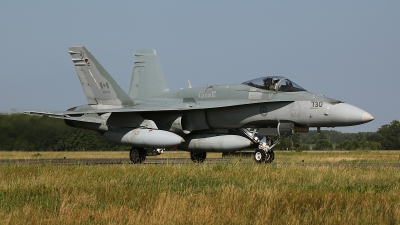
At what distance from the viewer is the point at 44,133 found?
2638cm

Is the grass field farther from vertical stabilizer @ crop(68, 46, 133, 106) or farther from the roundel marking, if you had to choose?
vertical stabilizer @ crop(68, 46, 133, 106)

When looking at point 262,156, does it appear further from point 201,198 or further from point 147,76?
point 201,198

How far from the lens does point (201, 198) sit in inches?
327

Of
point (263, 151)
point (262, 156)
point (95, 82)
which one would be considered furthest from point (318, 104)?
point (95, 82)

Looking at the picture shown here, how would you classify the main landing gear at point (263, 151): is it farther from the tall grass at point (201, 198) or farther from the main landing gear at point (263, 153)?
the tall grass at point (201, 198)

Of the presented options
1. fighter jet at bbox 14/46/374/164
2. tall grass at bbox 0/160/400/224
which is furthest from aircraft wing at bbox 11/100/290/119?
tall grass at bbox 0/160/400/224

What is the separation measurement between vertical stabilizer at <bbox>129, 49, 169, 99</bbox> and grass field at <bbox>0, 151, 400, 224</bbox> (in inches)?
422

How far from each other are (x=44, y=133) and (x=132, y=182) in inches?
664

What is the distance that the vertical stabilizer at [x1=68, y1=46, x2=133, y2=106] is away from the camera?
20.4 meters

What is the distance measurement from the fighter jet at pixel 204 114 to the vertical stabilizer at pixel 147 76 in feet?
7.30

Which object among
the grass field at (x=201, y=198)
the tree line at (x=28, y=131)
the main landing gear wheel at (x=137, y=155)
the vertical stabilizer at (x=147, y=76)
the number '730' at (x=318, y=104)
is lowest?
the grass field at (x=201, y=198)

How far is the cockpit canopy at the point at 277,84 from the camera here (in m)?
17.2

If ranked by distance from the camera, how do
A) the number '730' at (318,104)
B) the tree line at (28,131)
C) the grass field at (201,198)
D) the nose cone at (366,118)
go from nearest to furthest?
the grass field at (201,198) < the nose cone at (366,118) < the number '730' at (318,104) < the tree line at (28,131)

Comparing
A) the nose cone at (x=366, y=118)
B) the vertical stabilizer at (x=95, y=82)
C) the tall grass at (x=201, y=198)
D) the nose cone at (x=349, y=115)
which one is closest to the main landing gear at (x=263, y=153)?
the nose cone at (x=349, y=115)
